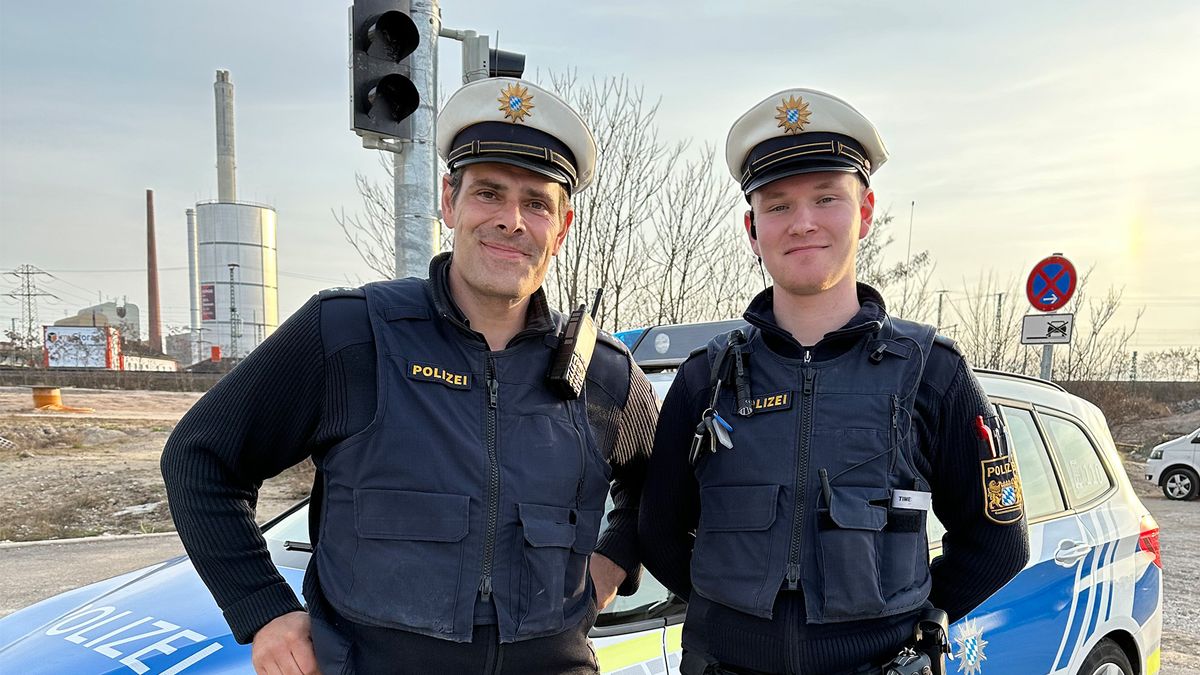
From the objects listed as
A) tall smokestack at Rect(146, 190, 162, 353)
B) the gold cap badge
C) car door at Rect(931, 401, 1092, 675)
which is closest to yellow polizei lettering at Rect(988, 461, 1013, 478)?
car door at Rect(931, 401, 1092, 675)

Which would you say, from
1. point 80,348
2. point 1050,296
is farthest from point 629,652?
point 80,348

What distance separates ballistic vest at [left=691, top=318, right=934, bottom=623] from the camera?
5.01ft

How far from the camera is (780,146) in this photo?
1.75 m

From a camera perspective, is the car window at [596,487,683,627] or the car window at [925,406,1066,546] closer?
the car window at [596,487,683,627]

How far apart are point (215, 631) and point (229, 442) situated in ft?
2.53

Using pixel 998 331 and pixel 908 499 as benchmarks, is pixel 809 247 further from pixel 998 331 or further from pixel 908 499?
pixel 998 331

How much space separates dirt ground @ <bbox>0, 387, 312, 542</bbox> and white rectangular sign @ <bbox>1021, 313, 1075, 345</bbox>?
317 inches

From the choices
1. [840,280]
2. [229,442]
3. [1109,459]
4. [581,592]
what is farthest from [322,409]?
[1109,459]

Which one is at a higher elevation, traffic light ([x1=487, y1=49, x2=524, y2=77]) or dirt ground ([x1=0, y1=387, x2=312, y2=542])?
traffic light ([x1=487, y1=49, x2=524, y2=77])

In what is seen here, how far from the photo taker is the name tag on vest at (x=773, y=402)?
162cm

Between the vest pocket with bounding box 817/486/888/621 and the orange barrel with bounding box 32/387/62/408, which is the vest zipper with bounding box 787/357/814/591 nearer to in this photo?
the vest pocket with bounding box 817/486/888/621

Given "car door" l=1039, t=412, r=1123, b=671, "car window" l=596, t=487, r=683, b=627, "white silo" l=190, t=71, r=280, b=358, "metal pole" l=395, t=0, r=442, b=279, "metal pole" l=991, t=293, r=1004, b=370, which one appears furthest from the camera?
"white silo" l=190, t=71, r=280, b=358

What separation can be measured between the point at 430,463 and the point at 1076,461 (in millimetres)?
2721

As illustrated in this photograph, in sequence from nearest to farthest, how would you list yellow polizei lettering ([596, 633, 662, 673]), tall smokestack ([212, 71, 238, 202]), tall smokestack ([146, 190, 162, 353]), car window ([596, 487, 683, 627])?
yellow polizei lettering ([596, 633, 662, 673]), car window ([596, 487, 683, 627]), tall smokestack ([212, 71, 238, 202]), tall smokestack ([146, 190, 162, 353])
